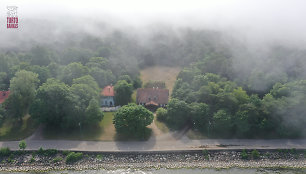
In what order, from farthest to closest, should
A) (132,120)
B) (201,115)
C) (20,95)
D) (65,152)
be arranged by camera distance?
(20,95) < (201,115) < (132,120) < (65,152)

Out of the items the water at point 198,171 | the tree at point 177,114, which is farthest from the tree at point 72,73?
the water at point 198,171

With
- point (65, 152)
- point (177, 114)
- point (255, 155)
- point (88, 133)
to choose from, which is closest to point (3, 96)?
point (88, 133)

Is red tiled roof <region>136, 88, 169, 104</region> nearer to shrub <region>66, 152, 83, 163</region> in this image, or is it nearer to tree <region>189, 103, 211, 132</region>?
tree <region>189, 103, 211, 132</region>

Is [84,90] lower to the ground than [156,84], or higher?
lower

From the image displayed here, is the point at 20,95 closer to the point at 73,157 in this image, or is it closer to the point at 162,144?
the point at 73,157

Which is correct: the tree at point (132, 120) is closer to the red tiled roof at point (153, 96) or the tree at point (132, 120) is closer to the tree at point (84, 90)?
the tree at point (84, 90)

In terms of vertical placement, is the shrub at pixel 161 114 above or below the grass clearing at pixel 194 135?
above
